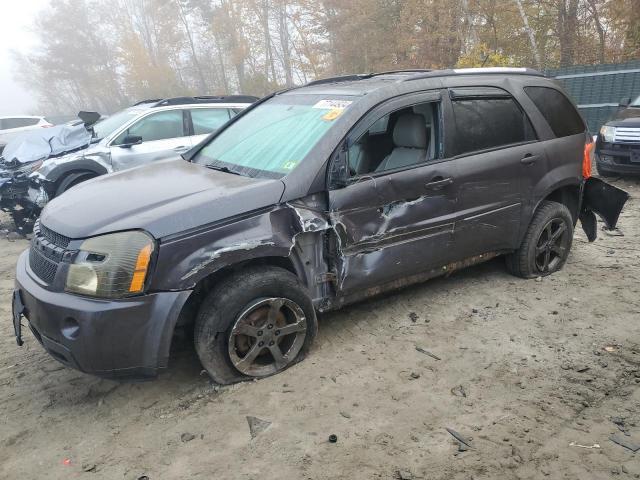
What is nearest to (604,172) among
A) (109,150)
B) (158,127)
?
(158,127)

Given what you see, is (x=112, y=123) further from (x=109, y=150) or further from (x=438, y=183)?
(x=438, y=183)

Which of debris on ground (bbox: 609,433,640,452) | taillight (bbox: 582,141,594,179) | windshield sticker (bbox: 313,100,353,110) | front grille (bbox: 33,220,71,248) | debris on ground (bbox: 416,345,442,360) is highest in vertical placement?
windshield sticker (bbox: 313,100,353,110)

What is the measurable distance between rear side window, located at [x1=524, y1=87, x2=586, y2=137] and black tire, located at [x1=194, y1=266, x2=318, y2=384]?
8.62ft

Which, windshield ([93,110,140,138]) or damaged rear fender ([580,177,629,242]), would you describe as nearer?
damaged rear fender ([580,177,629,242])

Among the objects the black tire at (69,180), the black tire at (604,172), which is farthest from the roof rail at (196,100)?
the black tire at (604,172)

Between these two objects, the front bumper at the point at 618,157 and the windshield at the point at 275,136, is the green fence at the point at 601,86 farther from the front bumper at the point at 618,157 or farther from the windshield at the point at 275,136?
the windshield at the point at 275,136

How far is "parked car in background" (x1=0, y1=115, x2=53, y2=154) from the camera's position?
1583 cm

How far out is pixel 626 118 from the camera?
7.64 metres

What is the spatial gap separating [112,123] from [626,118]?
26.9ft

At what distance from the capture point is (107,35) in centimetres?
4444

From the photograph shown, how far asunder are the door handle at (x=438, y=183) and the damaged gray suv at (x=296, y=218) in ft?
0.03

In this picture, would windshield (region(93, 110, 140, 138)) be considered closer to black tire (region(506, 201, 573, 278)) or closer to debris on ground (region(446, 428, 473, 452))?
black tire (region(506, 201, 573, 278))

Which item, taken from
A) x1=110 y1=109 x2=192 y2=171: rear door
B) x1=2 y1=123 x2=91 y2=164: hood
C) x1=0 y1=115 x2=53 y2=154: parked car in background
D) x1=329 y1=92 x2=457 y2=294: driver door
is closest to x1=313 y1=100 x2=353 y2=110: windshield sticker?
x1=329 y1=92 x2=457 y2=294: driver door

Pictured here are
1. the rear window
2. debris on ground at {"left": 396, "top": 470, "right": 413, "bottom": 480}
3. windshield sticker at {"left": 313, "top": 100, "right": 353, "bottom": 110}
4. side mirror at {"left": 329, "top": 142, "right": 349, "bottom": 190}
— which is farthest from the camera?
the rear window
